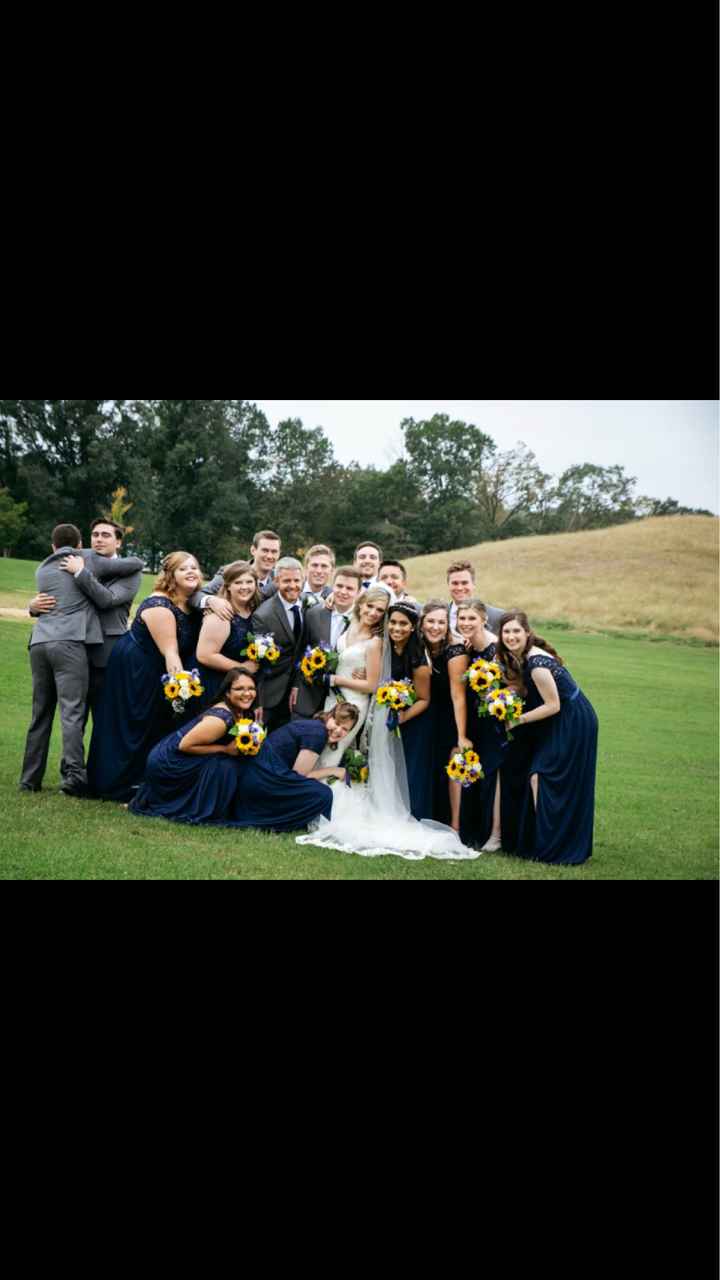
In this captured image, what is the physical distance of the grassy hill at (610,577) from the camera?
36406mm

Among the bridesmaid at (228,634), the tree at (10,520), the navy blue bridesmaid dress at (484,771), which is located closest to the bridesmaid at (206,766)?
the bridesmaid at (228,634)

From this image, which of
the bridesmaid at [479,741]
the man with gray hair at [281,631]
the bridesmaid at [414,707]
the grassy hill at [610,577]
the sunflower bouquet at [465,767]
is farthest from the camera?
the grassy hill at [610,577]

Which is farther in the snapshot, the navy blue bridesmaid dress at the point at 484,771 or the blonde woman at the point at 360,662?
the blonde woman at the point at 360,662

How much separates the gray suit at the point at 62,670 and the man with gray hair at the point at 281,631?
147 centimetres

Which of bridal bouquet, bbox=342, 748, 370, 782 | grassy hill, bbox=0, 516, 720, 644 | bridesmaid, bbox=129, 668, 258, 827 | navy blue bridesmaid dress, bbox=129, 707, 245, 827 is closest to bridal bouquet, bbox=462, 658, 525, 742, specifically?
bridal bouquet, bbox=342, 748, 370, 782

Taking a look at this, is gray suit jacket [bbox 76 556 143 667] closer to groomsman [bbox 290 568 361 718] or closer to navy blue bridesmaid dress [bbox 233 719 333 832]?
groomsman [bbox 290 568 361 718]

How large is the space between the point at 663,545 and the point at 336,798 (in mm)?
40858

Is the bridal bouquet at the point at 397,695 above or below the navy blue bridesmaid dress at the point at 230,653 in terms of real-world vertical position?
below

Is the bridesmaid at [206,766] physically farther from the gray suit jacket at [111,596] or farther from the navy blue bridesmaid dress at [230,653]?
the gray suit jacket at [111,596]

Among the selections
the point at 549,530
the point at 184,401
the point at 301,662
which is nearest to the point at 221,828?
the point at 301,662

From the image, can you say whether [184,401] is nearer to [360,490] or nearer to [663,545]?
[360,490]

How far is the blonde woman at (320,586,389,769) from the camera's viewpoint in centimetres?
799

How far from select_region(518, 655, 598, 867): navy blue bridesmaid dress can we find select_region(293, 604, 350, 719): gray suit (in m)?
1.76

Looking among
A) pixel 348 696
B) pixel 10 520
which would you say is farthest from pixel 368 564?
pixel 10 520
